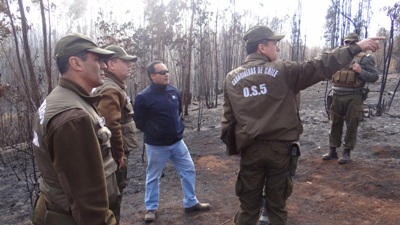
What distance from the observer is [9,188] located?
5512mm

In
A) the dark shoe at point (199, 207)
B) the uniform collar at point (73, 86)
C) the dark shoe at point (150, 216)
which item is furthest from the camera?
the dark shoe at point (199, 207)

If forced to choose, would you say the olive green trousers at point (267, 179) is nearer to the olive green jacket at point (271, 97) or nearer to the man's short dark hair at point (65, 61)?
the olive green jacket at point (271, 97)

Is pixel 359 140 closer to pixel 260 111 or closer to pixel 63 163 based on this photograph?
pixel 260 111

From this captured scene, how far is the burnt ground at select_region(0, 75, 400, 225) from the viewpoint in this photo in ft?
12.7

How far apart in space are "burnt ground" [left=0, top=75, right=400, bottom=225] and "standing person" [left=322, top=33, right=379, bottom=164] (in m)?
0.50

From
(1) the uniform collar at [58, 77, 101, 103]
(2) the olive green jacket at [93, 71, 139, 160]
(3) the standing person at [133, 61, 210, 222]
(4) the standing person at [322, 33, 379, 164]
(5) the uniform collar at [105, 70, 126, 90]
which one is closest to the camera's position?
(1) the uniform collar at [58, 77, 101, 103]

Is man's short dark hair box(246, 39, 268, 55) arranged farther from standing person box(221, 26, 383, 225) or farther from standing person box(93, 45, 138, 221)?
standing person box(93, 45, 138, 221)

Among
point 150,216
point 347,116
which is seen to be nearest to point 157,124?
point 150,216

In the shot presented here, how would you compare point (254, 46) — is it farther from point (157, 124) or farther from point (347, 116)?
point (347, 116)

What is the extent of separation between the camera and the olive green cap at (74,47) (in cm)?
178

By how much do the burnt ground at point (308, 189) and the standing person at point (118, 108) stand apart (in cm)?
119

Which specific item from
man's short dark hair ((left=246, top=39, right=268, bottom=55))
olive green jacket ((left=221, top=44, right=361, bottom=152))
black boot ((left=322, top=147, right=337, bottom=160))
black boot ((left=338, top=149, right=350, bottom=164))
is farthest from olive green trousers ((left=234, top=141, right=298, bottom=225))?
black boot ((left=322, top=147, right=337, bottom=160))

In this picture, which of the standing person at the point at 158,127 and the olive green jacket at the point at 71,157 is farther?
the standing person at the point at 158,127

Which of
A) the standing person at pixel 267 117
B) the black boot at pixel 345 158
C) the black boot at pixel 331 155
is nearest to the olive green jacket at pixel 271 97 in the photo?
the standing person at pixel 267 117
